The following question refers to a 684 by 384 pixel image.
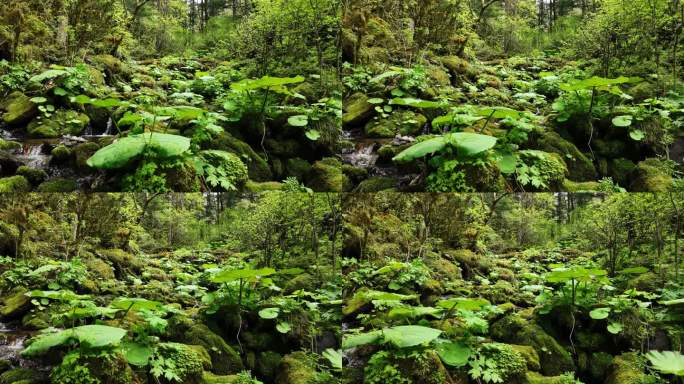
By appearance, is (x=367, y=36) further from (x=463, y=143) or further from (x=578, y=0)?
(x=578, y=0)

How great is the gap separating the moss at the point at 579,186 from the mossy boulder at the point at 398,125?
5.05 ft

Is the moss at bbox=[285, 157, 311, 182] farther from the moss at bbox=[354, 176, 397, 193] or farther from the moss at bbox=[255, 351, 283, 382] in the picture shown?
the moss at bbox=[255, 351, 283, 382]

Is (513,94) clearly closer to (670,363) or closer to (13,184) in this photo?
(670,363)

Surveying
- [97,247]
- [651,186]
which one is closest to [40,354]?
[97,247]

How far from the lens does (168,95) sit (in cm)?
590

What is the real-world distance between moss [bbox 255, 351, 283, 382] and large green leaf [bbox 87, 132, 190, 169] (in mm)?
2650

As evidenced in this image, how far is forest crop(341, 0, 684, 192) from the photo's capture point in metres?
4.81

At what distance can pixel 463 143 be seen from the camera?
4.33 m

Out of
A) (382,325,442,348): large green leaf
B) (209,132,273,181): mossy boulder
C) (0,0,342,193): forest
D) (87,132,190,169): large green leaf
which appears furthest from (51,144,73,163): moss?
(382,325,442,348): large green leaf

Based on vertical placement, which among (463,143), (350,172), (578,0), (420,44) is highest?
(578,0)

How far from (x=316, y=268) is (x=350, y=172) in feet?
4.44

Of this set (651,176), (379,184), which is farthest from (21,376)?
(651,176)

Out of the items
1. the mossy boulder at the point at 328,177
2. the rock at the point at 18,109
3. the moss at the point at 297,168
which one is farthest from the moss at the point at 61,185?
the mossy boulder at the point at 328,177

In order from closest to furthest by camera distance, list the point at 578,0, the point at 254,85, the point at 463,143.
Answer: the point at 463,143 → the point at 254,85 → the point at 578,0
